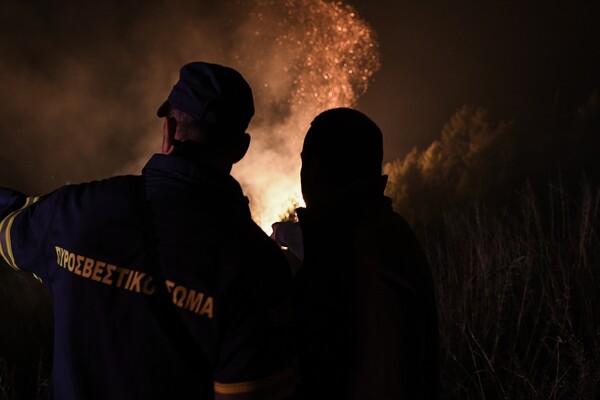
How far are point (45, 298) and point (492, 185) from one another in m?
11.3

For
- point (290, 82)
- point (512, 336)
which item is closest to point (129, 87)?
point (290, 82)

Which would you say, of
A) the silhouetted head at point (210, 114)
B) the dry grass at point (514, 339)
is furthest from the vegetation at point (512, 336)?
the silhouetted head at point (210, 114)

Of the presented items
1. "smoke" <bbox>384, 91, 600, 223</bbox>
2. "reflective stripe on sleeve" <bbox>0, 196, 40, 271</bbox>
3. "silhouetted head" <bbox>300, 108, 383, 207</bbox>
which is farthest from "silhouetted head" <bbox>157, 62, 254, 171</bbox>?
"smoke" <bbox>384, 91, 600, 223</bbox>

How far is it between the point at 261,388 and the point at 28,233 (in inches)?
37.1

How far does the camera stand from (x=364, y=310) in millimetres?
1586

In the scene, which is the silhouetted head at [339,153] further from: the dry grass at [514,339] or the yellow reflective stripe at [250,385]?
the dry grass at [514,339]

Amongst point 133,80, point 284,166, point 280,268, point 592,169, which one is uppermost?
point 133,80

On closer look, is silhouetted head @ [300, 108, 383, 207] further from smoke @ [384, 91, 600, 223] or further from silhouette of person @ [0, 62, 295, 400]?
smoke @ [384, 91, 600, 223]

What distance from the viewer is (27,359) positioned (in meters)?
4.14

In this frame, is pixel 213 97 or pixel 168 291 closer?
pixel 168 291

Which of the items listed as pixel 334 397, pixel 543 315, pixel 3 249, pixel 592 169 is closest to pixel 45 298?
pixel 3 249

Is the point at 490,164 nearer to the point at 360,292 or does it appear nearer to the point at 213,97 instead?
the point at 360,292

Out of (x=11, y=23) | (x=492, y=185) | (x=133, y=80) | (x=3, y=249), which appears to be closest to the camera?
(x=3, y=249)

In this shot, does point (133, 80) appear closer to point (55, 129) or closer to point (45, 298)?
point (55, 129)
